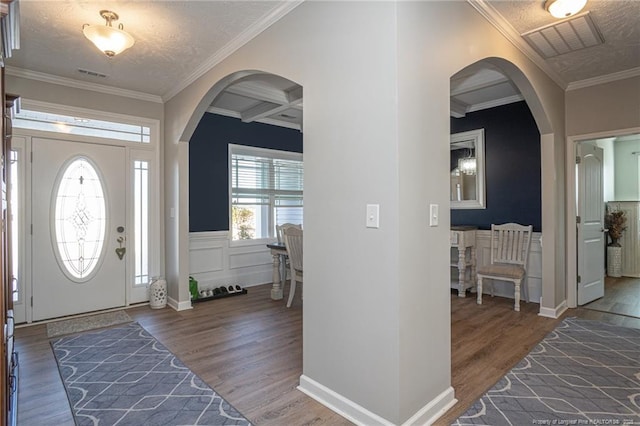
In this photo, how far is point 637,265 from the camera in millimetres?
5949

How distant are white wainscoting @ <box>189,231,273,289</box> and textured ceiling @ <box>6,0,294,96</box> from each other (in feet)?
7.10

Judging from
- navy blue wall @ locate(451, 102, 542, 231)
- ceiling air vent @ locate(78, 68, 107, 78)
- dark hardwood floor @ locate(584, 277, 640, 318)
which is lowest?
dark hardwood floor @ locate(584, 277, 640, 318)

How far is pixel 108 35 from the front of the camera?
2547 millimetres

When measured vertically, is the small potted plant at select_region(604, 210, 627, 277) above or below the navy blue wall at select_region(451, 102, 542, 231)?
below

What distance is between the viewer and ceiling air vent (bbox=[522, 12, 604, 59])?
277 cm

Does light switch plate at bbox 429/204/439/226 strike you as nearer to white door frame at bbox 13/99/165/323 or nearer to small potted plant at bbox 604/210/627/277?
white door frame at bbox 13/99/165/323

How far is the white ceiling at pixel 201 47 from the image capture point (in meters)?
2.54

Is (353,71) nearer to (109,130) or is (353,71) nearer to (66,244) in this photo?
(109,130)

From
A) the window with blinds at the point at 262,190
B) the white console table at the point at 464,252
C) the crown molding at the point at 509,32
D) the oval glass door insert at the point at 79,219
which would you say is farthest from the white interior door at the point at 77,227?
the white console table at the point at 464,252

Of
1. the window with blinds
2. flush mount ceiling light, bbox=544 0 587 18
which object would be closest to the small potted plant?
flush mount ceiling light, bbox=544 0 587 18

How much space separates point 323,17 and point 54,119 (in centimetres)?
340

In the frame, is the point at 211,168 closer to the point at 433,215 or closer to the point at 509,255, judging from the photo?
the point at 433,215

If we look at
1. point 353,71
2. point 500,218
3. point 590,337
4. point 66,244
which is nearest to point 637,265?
point 500,218

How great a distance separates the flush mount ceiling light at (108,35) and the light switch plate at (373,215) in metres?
2.25
